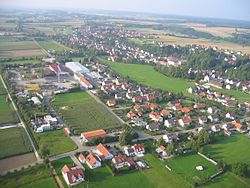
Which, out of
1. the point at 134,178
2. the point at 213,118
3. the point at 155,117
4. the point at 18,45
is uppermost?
the point at 18,45

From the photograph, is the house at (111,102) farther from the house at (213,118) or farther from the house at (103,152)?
the house at (213,118)

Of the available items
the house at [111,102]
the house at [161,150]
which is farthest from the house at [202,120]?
the house at [111,102]

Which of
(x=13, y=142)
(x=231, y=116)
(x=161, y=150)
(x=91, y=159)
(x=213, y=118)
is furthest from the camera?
(x=231, y=116)

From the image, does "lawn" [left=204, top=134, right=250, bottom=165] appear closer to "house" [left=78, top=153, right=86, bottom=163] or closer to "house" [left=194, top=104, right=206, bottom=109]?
"house" [left=194, top=104, right=206, bottom=109]

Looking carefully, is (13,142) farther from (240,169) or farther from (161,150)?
(240,169)

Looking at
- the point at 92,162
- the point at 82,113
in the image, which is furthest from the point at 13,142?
the point at 82,113

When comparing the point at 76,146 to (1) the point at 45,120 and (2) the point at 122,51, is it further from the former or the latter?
(2) the point at 122,51

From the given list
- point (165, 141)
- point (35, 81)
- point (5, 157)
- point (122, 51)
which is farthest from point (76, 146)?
point (122, 51)
